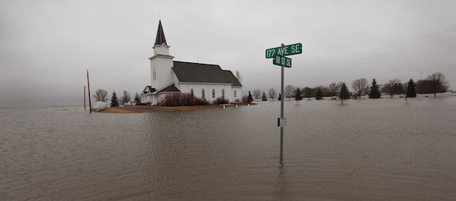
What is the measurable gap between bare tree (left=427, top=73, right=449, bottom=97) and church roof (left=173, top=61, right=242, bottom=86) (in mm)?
81185

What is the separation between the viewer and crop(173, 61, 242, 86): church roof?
43.1 m

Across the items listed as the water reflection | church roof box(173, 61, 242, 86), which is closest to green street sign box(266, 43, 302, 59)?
the water reflection

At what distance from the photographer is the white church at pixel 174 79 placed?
41.0 meters

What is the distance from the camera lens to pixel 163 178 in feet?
14.5

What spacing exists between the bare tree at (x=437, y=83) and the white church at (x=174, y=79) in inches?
3376

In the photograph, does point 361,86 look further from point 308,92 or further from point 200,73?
point 200,73

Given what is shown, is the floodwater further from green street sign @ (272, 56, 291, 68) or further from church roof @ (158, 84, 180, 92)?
church roof @ (158, 84, 180, 92)

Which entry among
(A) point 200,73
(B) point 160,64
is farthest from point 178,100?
(A) point 200,73

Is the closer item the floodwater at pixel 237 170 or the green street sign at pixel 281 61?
the floodwater at pixel 237 170

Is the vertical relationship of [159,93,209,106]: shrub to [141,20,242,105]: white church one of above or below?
below

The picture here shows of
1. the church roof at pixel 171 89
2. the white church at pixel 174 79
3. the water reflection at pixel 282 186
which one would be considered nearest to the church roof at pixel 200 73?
the white church at pixel 174 79

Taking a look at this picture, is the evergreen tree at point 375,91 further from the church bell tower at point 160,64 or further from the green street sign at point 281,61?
the green street sign at point 281,61

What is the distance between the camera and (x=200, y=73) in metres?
46.5

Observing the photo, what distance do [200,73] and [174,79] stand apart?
6833 mm
